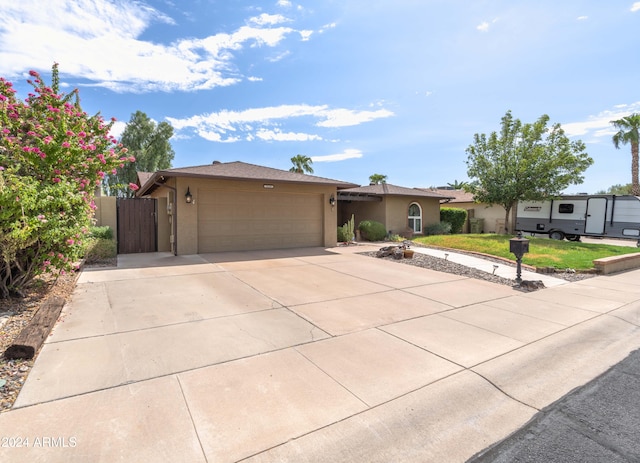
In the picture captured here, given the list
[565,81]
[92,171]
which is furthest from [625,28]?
[92,171]

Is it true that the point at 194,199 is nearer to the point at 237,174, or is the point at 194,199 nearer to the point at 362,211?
the point at 237,174

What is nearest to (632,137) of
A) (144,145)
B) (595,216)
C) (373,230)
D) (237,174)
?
(595,216)

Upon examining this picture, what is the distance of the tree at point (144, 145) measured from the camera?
28656 mm

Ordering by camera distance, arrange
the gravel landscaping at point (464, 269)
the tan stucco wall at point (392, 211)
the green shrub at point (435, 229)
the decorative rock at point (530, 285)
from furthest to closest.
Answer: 1. the green shrub at point (435, 229)
2. the tan stucco wall at point (392, 211)
3. the gravel landscaping at point (464, 269)
4. the decorative rock at point (530, 285)

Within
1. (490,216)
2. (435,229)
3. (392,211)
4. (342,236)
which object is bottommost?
(342,236)

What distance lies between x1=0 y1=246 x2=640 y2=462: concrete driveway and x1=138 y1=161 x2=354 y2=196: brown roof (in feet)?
15.7

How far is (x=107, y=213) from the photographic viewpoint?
11648 millimetres

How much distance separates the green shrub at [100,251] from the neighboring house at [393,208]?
10.4 meters

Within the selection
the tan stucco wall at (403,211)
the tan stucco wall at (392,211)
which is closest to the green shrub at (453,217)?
the tan stucco wall at (392,211)

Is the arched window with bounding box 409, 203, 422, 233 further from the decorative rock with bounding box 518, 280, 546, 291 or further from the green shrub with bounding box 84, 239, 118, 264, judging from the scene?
the green shrub with bounding box 84, 239, 118, 264

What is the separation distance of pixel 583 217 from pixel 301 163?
77.2 feet

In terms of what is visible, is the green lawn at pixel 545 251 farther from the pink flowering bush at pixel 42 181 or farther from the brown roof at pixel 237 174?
the pink flowering bush at pixel 42 181

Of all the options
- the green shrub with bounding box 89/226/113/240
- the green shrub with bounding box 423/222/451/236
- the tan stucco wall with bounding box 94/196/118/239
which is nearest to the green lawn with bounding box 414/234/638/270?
the green shrub with bounding box 423/222/451/236

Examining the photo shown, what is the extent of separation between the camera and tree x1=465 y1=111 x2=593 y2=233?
1702 cm
